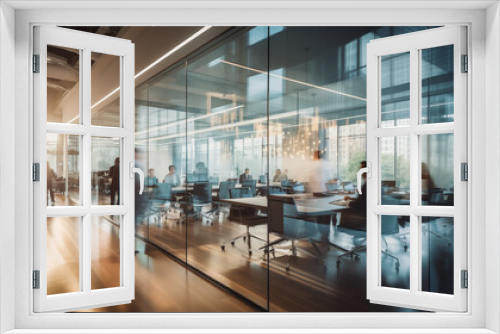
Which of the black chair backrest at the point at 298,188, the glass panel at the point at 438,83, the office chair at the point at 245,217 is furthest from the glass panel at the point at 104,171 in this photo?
the glass panel at the point at 438,83

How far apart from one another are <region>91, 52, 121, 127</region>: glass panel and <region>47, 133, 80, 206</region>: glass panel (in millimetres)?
208

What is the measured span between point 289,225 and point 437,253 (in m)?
1.51

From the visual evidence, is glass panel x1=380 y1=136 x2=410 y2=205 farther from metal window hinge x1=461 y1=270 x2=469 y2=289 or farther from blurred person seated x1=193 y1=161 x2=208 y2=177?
blurred person seated x1=193 y1=161 x2=208 y2=177

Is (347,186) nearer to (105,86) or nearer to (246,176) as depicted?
(246,176)

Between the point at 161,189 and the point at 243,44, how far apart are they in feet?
7.28

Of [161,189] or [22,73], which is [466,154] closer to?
A: [22,73]

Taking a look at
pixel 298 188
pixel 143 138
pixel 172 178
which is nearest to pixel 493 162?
pixel 298 188

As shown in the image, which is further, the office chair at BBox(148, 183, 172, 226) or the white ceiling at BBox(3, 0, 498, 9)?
the office chair at BBox(148, 183, 172, 226)

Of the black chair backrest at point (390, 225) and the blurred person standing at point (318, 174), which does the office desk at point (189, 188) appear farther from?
the black chair backrest at point (390, 225)

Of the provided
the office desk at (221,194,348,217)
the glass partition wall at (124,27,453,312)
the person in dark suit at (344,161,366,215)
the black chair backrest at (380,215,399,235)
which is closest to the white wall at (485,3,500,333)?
the black chair backrest at (380,215,399,235)

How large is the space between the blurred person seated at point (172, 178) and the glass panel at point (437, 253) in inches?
114

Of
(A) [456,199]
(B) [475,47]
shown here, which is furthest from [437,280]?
(B) [475,47]

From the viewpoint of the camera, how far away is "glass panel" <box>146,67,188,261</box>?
399 centimetres

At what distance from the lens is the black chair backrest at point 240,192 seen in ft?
11.8
